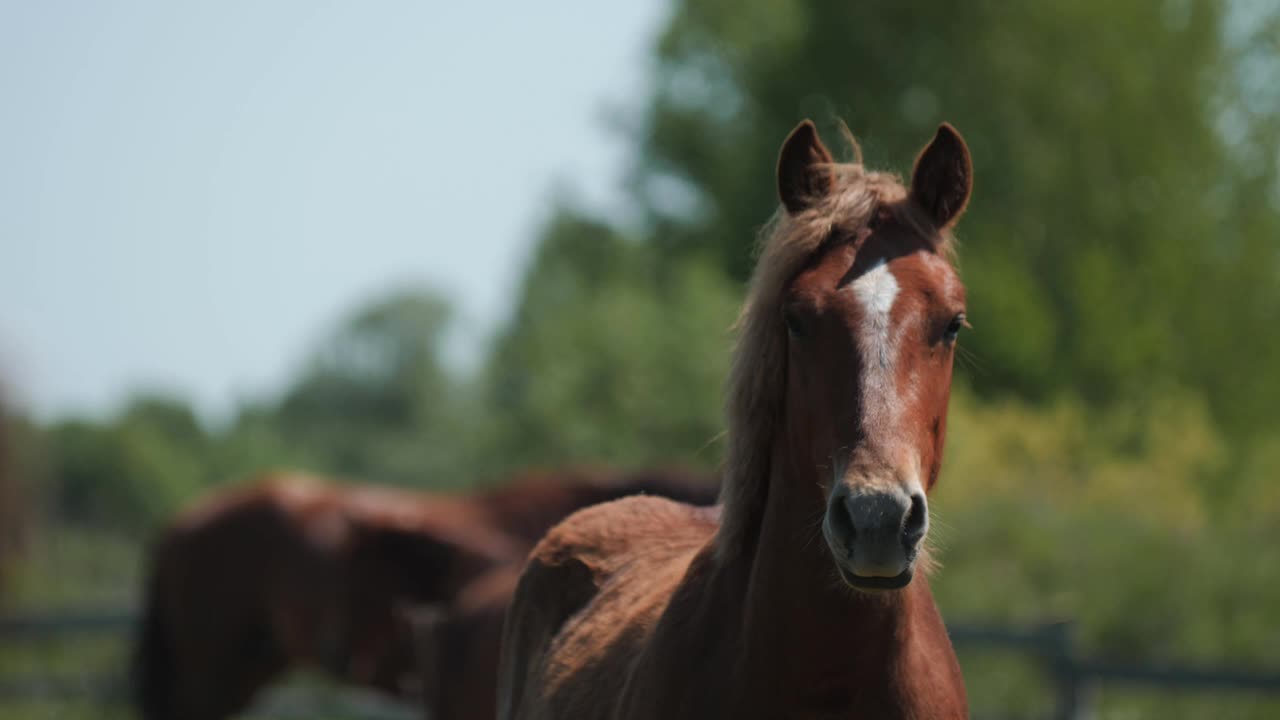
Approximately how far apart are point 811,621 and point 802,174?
1.03 m

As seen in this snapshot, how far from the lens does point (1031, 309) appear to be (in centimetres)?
2245

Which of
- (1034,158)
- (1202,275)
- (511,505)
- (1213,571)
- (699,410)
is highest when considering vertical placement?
(1034,158)

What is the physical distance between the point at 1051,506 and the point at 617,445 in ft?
21.3

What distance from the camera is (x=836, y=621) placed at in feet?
9.77

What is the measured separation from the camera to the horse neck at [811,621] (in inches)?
116

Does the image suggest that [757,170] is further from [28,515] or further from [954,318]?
[954,318]

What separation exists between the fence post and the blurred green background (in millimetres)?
1661

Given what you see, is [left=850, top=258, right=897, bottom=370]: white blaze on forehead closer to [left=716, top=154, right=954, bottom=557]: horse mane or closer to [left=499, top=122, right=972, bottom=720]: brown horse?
[left=499, top=122, right=972, bottom=720]: brown horse

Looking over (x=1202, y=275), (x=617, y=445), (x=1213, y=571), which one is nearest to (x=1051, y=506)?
(x=1213, y=571)

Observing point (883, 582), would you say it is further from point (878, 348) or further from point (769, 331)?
point (769, 331)

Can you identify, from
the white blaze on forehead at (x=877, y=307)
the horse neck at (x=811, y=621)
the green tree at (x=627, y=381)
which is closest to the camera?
the white blaze on forehead at (x=877, y=307)

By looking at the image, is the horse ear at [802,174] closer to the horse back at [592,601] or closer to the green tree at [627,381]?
the horse back at [592,601]

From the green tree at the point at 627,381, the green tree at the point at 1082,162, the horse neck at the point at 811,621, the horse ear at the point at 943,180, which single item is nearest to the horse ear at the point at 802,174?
the horse ear at the point at 943,180

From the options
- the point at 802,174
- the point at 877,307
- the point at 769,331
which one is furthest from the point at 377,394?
the point at 877,307
